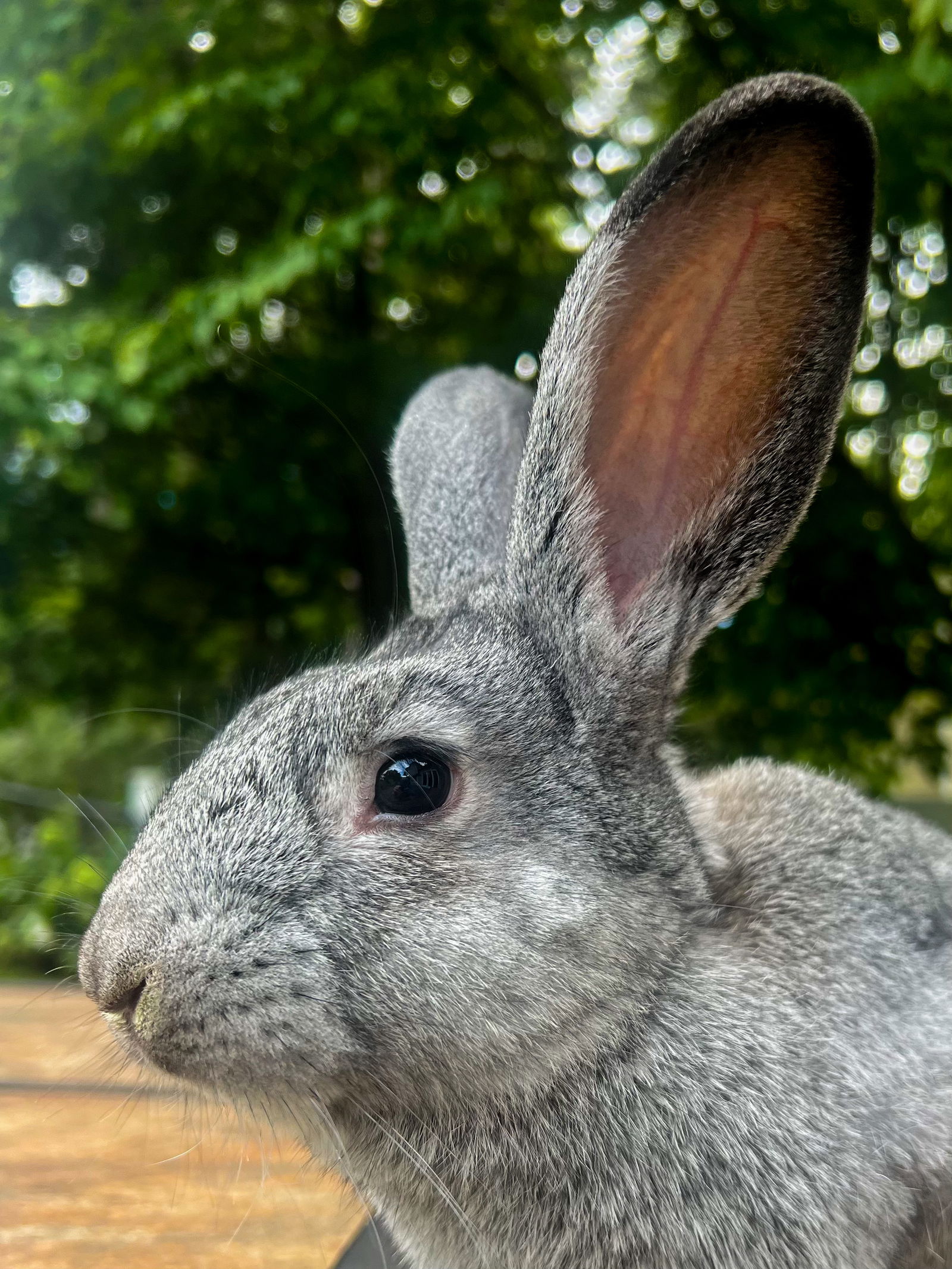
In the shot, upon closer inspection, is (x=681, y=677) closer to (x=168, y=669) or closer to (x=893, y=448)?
(x=893, y=448)

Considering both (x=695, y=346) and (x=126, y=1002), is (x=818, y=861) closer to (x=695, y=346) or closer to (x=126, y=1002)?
(x=695, y=346)

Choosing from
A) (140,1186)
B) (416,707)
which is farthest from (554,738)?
(140,1186)

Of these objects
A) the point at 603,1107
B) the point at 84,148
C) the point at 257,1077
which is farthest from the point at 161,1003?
the point at 84,148

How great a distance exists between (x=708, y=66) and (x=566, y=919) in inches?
64.9

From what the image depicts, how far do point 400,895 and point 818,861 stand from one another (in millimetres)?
454

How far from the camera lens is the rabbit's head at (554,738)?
0.93 m

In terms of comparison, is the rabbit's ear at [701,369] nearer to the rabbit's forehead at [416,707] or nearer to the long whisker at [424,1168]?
the rabbit's forehead at [416,707]

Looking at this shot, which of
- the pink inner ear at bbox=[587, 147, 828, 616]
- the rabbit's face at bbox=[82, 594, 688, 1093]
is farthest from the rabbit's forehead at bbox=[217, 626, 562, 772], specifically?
the pink inner ear at bbox=[587, 147, 828, 616]

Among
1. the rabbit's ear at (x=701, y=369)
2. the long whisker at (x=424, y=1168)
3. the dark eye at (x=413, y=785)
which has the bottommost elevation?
the long whisker at (x=424, y=1168)

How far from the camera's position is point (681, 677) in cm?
109

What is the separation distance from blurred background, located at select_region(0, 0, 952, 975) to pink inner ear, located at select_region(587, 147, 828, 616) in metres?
0.95

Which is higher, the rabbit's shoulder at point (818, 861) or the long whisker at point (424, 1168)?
the rabbit's shoulder at point (818, 861)

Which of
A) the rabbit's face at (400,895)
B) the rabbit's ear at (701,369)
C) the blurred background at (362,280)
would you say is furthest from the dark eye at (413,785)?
the blurred background at (362,280)

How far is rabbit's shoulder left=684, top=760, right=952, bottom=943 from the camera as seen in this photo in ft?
3.53
